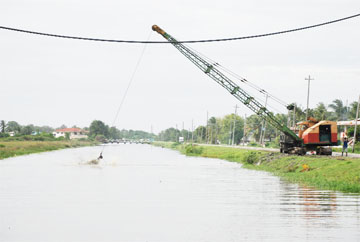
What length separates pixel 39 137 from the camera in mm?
188625

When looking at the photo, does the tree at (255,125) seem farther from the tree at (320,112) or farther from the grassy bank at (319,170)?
the grassy bank at (319,170)

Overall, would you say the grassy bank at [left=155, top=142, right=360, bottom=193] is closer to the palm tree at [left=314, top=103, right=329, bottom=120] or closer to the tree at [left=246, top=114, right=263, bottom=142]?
the palm tree at [left=314, top=103, right=329, bottom=120]

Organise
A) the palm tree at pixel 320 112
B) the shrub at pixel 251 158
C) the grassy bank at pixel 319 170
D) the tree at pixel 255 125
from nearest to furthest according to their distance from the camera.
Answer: the grassy bank at pixel 319 170 < the shrub at pixel 251 158 < the palm tree at pixel 320 112 < the tree at pixel 255 125

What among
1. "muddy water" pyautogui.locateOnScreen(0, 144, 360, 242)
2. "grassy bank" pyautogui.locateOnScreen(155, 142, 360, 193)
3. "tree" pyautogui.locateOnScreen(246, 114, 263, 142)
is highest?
"tree" pyautogui.locateOnScreen(246, 114, 263, 142)

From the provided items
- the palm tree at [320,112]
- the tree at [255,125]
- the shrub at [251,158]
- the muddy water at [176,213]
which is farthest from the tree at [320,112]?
the muddy water at [176,213]

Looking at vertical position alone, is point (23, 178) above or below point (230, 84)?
below

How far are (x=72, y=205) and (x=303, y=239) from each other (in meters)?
14.1

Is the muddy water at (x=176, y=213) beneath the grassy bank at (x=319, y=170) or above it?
beneath

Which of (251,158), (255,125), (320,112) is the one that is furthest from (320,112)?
(251,158)

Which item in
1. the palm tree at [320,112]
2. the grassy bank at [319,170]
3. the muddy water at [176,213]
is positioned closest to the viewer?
the muddy water at [176,213]

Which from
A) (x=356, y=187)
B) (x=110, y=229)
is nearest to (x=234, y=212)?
(x=110, y=229)

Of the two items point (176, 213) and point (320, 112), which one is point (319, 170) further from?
point (320, 112)

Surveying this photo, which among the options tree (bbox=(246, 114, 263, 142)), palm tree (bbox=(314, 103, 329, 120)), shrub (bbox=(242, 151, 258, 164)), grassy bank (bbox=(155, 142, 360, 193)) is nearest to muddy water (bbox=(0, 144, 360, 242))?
grassy bank (bbox=(155, 142, 360, 193))

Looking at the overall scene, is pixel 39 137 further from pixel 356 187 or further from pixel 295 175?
A: pixel 356 187
